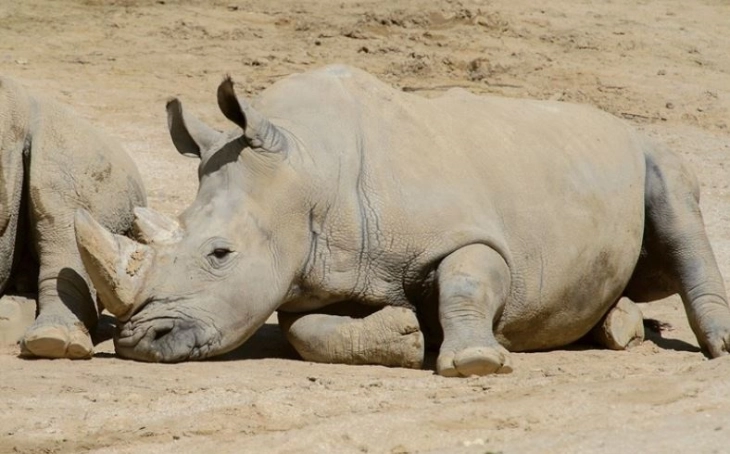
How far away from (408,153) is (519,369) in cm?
107

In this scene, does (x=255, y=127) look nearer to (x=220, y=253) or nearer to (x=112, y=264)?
(x=220, y=253)

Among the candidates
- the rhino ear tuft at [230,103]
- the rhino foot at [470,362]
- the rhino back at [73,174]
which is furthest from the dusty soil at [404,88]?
the rhino ear tuft at [230,103]

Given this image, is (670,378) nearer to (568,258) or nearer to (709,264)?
(568,258)

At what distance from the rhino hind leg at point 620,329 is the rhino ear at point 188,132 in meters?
2.26

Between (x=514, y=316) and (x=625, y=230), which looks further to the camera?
(x=625, y=230)

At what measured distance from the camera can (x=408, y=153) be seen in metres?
7.55

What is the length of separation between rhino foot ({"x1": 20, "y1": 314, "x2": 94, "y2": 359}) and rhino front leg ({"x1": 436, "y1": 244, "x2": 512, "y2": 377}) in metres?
1.50

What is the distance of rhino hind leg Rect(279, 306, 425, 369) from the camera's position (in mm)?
7164

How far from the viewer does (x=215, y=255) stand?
7082 mm

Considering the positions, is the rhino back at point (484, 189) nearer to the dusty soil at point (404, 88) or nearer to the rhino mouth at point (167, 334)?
the dusty soil at point (404, 88)

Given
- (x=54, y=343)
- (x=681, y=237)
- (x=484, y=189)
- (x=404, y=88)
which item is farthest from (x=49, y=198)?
(x=404, y=88)

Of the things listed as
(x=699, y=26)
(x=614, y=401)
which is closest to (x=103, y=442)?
(x=614, y=401)

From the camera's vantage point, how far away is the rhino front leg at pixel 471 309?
6.90 meters

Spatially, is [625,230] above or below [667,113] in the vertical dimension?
above
